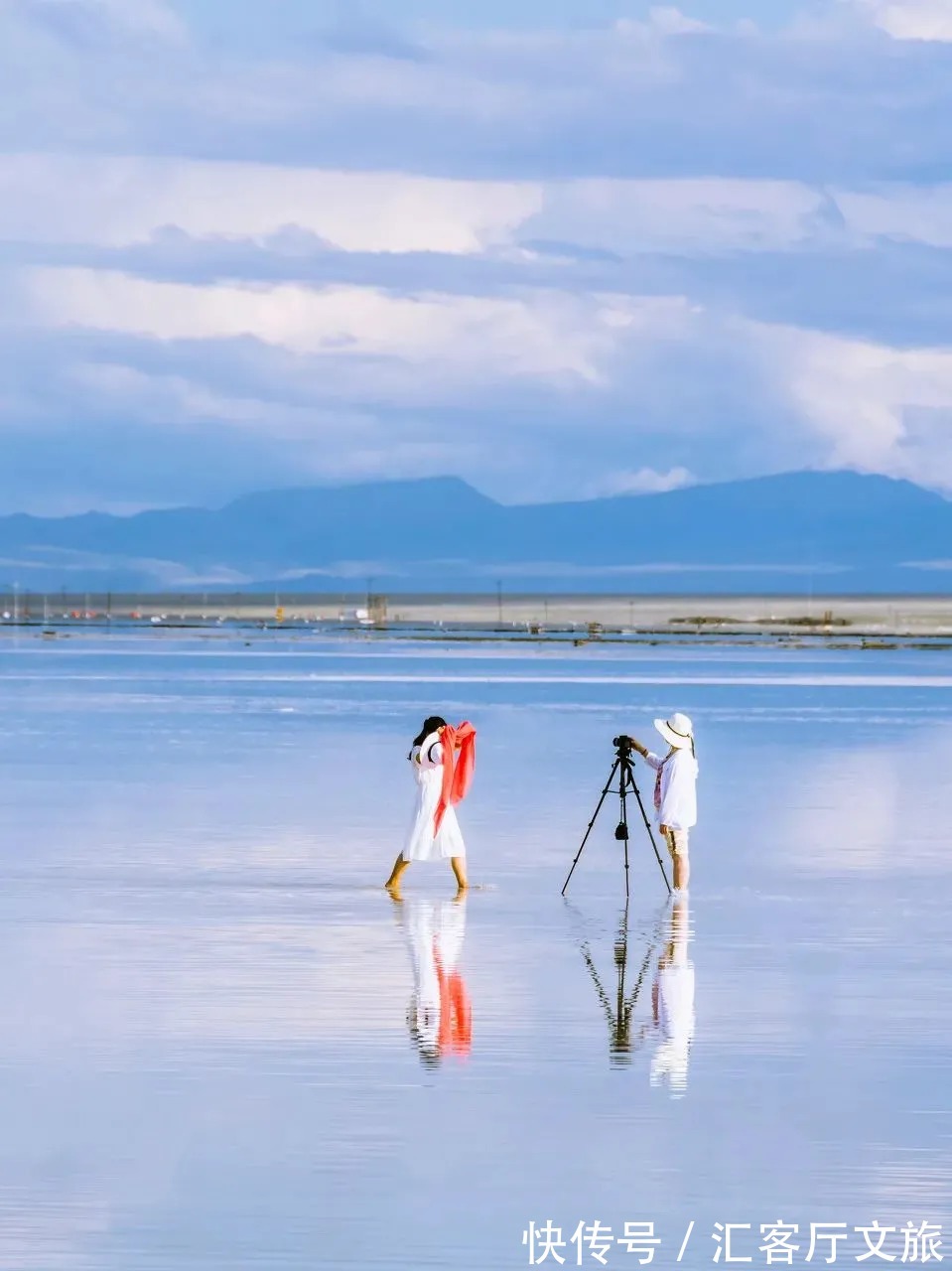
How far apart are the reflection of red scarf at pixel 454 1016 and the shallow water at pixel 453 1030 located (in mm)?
43

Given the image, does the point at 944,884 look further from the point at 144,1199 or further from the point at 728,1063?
the point at 144,1199

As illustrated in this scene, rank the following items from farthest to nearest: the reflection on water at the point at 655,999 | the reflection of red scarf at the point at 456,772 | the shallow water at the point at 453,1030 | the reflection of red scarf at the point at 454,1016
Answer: the reflection of red scarf at the point at 456,772 < the reflection of red scarf at the point at 454,1016 < the reflection on water at the point at 655,999 < the shallow water at the point at 453,1030

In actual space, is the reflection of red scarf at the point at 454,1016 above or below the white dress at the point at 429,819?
below

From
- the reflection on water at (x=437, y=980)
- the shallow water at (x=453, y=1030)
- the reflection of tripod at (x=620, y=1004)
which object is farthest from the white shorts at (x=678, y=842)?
the reflection of tripod at (x=620, y=1004)

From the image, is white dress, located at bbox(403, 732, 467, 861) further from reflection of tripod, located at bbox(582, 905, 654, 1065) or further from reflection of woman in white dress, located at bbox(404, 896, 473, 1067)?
reflection of tripod, located at bbox(582, 905, 654, 1065)

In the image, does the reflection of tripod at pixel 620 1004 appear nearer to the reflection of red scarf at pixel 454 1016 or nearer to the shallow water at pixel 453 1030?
the shallow water at pixel 453 1030

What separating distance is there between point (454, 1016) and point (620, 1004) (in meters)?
1.10

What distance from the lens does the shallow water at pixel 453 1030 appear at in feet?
34.3

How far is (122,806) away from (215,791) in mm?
2419

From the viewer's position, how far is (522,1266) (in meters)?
9.64

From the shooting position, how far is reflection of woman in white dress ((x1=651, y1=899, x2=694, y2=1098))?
1313cm

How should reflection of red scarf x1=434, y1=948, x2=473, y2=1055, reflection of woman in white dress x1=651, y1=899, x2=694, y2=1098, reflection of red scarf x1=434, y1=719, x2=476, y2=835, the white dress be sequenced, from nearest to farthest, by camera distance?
reflection of woman in white dress x1=651, y1=899, x2=694, y2=1098 → reflection of red scarf x1=434, y1=948, x2=473, y2=1055 → the white dress → reflection of red scarf x1=434, y1=719, x2=476, y2=835

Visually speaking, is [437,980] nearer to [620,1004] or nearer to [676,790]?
[620,1004]

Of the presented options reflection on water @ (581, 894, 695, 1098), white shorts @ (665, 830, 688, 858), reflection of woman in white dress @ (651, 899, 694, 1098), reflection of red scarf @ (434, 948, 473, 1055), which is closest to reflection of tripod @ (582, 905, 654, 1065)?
reflection on water @ (581, 894, 695, 1098)
